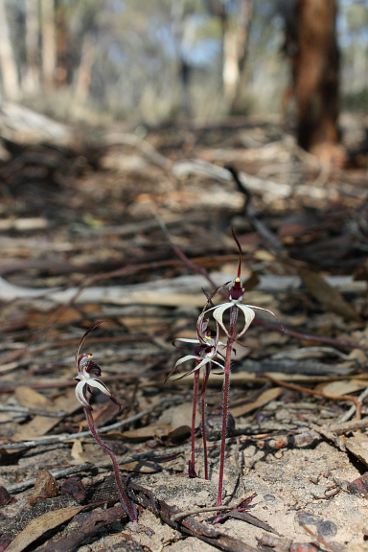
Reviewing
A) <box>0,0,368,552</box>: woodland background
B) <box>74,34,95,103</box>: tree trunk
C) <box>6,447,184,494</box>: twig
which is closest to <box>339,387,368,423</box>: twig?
<box>0,0,368,552</box>: woodland background

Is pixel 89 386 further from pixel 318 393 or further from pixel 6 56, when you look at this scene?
pixel 6 56

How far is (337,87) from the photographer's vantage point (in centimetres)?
493

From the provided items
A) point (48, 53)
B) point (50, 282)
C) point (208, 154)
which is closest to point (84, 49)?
point (48, 53)

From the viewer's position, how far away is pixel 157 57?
129 feet

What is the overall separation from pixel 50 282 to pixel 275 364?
1.18 metres

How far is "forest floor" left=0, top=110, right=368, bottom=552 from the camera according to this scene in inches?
40.7

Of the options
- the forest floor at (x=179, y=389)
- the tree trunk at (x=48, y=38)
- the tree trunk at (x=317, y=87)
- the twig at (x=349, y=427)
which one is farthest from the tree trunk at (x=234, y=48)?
the twig at (x=349, y=427)

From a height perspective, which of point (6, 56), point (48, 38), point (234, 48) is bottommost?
point (6, 56)

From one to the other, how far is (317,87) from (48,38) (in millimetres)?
16528

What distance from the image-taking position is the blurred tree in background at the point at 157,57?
11.7 m

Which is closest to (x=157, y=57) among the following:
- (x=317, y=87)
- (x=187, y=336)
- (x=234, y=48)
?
(x=234, y=48)

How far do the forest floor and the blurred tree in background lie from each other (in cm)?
279

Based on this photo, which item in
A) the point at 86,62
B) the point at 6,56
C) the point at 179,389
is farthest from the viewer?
the point at 86,62

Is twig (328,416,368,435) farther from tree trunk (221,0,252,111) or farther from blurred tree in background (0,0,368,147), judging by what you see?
tree trunk (221,0,252,111)
